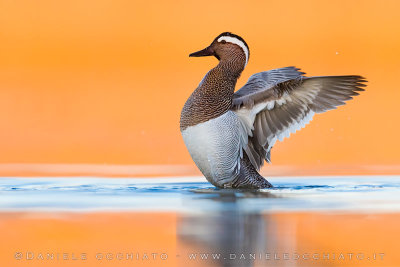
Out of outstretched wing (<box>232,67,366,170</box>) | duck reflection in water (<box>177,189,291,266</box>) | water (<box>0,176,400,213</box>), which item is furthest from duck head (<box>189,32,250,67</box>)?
duck reflection in water (<box>177,189,291,266</box>)

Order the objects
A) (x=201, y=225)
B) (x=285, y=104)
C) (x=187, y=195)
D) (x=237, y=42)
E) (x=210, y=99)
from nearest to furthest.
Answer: (x=201, y=225)
(x=187, y=195)
(x=210, y=99)
(x=285, y=104)
(x=237, y=42)

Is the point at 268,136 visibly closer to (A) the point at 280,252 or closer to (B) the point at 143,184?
(B) the point at 143,184

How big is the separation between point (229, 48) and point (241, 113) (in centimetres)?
79

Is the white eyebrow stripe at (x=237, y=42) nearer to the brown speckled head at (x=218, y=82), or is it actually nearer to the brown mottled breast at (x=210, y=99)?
the brown speckled head at (x=218, y=82)

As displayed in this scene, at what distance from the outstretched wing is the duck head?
1.30 feet

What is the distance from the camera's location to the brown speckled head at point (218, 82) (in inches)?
283

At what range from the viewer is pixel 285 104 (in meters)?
7.41

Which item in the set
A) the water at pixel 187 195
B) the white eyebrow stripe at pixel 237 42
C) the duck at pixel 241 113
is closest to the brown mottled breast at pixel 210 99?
the duck at pixel 241 113

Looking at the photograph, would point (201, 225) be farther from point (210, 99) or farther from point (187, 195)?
point (210, 99)

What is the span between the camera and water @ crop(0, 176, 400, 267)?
148 inches

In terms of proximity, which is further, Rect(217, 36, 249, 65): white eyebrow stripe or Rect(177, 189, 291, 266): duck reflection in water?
Rect(217, 36, 249, 65): white eyebrow stripe

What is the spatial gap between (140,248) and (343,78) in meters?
3.87

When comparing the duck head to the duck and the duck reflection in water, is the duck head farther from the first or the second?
the duck reflection in water

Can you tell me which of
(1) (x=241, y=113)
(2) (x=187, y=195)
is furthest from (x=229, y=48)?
(2) (x=187, y=195)
